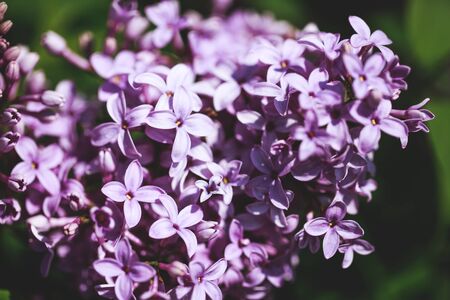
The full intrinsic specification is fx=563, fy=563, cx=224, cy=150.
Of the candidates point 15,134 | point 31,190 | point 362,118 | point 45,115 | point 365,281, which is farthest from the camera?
point 365,281

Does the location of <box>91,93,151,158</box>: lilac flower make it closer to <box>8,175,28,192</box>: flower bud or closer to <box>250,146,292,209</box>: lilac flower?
<box>8,175,28,192</box>: flower bud

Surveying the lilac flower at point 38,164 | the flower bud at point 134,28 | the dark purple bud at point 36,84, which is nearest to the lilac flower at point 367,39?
the flower bud at point 134,28

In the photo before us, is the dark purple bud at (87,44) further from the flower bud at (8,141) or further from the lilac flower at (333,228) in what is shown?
the lilac flower at (333,228)

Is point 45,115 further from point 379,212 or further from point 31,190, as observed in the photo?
point 379,212

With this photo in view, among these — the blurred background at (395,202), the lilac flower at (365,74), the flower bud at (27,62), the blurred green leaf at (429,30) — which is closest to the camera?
the lilac flower at (365,74)

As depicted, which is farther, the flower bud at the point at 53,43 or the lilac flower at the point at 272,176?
the flower bud at the point at 53,43

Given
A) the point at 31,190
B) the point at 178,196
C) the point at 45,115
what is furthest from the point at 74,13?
the point at 178,196
